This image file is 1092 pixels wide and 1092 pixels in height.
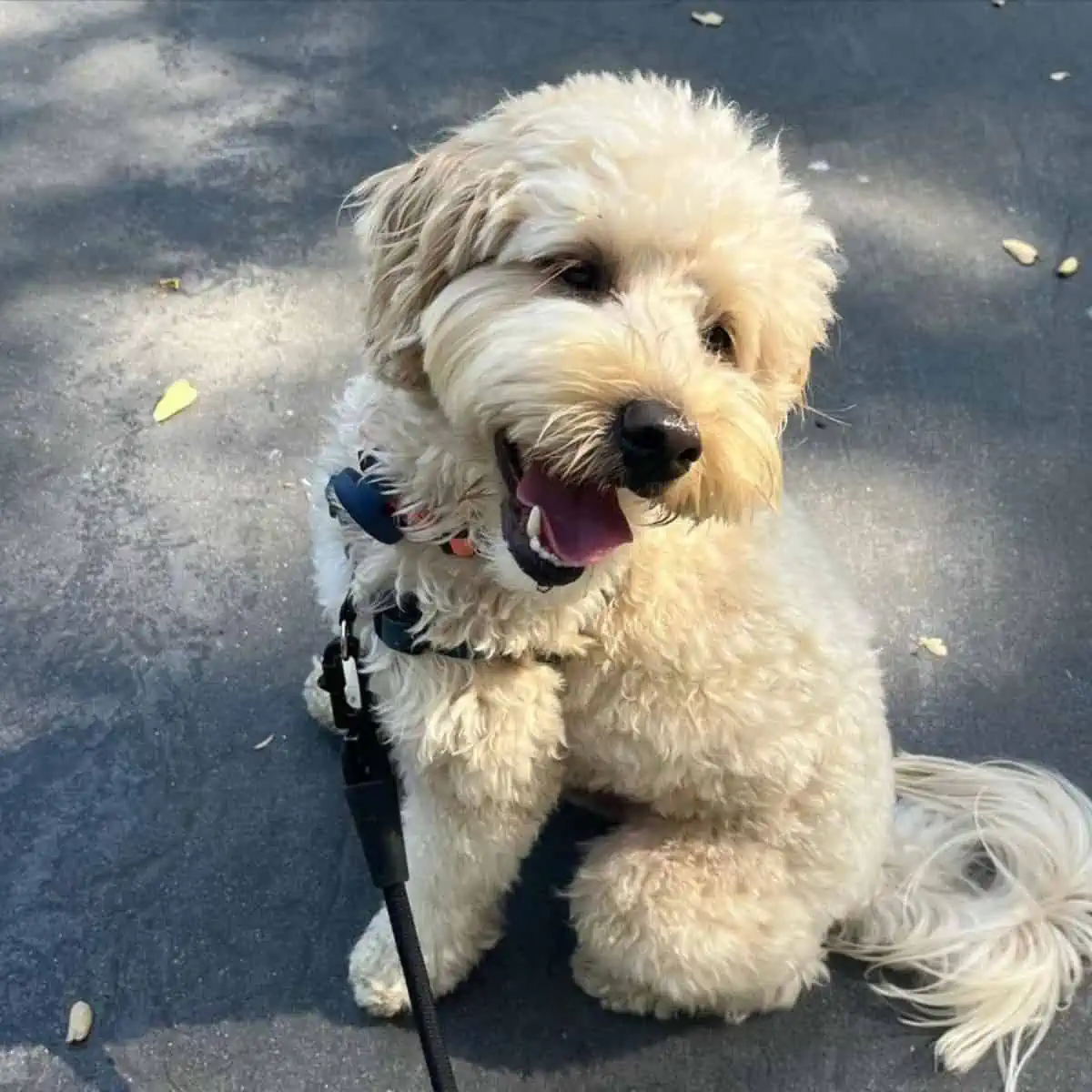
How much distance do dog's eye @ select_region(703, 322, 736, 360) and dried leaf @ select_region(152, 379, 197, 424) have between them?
1.82 metres

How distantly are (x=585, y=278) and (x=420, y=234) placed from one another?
223mm

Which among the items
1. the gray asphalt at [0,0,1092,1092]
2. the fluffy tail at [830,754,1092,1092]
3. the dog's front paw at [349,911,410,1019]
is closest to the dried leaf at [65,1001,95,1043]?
the gray asphalt at [0,0,1092,1092]

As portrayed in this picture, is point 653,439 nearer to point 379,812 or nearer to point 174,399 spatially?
point 379,812

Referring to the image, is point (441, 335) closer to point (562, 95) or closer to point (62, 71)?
point (562, 95)

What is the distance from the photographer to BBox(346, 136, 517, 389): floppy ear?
1.53m

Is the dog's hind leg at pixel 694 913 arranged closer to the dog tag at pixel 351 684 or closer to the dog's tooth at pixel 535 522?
the dog tag at pixel 351 684

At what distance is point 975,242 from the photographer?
3.80 meters


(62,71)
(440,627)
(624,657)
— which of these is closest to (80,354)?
(62,71)

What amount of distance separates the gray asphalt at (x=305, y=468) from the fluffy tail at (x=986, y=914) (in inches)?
4.2

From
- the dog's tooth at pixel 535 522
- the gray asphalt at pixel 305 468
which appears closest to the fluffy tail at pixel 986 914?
the gray asphalt at pixel 305 468

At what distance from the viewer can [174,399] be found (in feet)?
10.1

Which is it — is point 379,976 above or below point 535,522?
below

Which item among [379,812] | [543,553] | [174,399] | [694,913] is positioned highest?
[543,553]

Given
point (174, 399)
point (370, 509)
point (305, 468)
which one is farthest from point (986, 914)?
point (174, 399)
